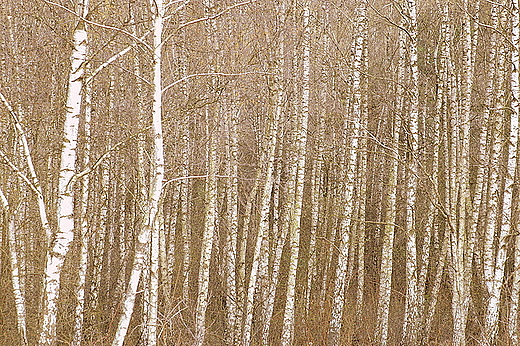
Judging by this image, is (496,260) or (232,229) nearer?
(496,260)

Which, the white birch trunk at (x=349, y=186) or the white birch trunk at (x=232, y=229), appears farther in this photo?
the white birch trunk at (x=232, y=229)

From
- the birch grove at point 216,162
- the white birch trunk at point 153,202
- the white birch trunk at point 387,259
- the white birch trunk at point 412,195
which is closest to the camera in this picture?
the white birch trunk at point 153,202

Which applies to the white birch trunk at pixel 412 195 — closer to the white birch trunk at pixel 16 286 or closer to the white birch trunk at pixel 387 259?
the white birch trunk at pixel 387 259

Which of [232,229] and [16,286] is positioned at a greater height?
[232,229]

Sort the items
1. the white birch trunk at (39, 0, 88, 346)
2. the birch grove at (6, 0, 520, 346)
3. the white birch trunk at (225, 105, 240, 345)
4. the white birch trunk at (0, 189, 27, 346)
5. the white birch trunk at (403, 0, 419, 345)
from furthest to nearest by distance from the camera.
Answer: the white birch trunk at (225, 105, 240, 345), the white birch trunk at (403, 0, 419, 345), the birch grove at (6, 0, 520, 346), the white birch trunk at (0, 189, 27, 346), the white birch trunk at (39, 0, 88, 346)

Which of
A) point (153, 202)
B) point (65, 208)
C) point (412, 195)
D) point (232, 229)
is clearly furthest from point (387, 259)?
point (65, 208)

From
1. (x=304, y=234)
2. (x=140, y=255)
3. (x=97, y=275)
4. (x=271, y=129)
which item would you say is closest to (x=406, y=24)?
(x=271, y=129)

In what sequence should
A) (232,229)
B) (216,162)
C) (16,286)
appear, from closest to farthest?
1. (16,286)
2. (232,229)
3. (216,162)

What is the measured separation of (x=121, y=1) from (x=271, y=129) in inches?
130

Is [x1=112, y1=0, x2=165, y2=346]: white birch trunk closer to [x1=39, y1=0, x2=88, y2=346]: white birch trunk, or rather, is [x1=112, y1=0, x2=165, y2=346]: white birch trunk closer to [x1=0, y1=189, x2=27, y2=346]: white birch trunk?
[x1=39, y1=0, x2=88, y2=346]: white birch trunk

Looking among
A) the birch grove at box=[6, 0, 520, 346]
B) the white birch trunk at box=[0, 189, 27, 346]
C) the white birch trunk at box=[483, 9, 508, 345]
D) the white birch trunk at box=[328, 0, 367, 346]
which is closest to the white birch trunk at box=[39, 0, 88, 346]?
the birch grove at box=[6, 0, 520, 346]

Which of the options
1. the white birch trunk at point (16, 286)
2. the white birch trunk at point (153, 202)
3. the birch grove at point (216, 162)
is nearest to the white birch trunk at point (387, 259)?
the birch grove at point (216, 162)

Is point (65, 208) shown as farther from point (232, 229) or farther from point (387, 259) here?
point (387, 259)

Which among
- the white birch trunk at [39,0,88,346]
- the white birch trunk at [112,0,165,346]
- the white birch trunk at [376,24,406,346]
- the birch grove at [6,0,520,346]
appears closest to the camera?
the white birch trunk at [39,0,88,346]
